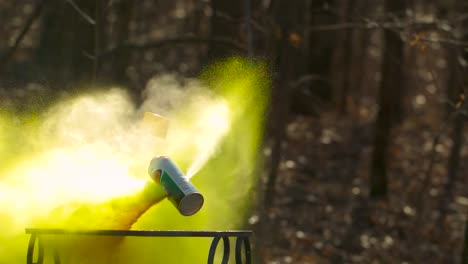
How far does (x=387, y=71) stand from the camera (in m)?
17.1

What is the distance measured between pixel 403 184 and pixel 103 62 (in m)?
10.1

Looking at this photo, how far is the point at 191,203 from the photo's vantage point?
434cm

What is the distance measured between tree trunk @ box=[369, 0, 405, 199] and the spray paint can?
11159 millimetres

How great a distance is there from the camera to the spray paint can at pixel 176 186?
4.33 m

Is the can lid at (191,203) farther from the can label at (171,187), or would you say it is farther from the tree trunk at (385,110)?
the tree trunk at (385,110)

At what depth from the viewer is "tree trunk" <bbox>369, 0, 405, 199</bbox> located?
51.2 ft

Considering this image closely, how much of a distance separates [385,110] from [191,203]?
1300cm

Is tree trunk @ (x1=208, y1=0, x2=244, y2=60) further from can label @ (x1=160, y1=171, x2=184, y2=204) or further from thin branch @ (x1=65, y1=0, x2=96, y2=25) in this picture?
can label @ (x1=160, y1=171, x2=184, y2=204)

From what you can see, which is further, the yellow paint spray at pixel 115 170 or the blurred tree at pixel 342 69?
the blurred tree at pixel 342 69

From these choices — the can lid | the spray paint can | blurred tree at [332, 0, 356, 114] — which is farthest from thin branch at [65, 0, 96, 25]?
blurred tree at [332, 0, 356, 114]

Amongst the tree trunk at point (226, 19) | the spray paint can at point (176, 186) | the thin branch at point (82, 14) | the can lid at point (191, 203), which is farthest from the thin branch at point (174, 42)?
the can lid at point (191, 203)

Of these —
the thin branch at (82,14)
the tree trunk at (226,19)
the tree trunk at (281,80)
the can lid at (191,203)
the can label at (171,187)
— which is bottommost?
A: the can lid at (191,203)

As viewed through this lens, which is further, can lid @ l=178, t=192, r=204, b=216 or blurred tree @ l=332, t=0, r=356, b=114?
blurred tree @ l=332, t=0, r=356, b=114

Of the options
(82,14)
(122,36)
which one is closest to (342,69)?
(122,36)
